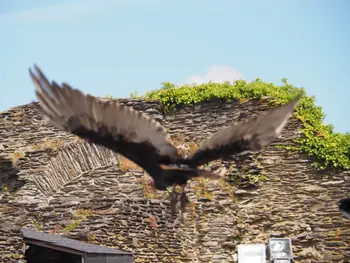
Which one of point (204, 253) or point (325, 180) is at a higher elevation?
point (325, 180)

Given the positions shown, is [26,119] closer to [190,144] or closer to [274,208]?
[190,144]

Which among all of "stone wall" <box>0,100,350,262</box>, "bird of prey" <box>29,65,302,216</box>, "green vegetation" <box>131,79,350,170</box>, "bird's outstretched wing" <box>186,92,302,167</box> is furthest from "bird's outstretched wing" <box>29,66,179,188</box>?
"green vegetation" <box>131,79,350,170</box>

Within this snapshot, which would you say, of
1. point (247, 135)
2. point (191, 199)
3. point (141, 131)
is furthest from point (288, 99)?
point (141, 131)

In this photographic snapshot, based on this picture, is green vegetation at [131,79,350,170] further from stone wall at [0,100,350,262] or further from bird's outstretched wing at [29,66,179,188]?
bird's outstretched wing at [29,66,179,188]

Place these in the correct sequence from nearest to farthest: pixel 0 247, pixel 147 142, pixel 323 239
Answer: pixel 147 142
pixel 0 247
pixel 323 239

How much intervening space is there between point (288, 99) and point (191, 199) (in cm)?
321

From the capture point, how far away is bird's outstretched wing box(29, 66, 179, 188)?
581 centimetres

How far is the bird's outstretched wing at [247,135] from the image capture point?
6203mm

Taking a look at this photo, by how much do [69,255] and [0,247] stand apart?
202cm

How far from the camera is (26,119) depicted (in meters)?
15.4

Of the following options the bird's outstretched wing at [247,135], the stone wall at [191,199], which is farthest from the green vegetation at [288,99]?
the bird's outstretched wing at [247,135]

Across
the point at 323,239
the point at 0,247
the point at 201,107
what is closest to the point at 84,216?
the point at 0,247

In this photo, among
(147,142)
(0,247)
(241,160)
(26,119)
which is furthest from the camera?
(26,119)

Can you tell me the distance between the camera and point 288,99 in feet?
47.0
